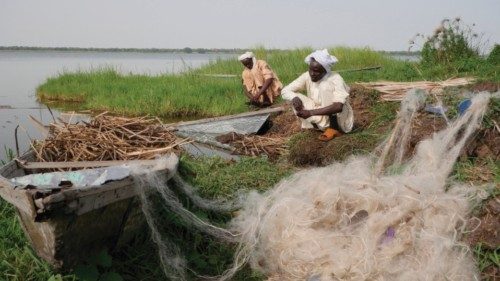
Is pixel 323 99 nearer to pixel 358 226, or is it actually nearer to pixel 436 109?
pixel 436 109

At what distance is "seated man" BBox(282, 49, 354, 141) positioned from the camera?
5.54m

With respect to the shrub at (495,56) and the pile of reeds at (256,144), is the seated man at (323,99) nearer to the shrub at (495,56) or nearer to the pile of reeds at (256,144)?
the pile of reeds at (256,144)

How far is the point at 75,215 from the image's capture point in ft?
8.93

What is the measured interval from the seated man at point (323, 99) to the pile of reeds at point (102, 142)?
1.84 metres

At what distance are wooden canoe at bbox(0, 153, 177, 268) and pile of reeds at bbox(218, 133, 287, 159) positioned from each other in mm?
3012

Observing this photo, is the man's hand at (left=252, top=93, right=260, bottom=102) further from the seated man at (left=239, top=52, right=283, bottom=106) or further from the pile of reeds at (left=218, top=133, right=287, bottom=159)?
the pile of reeds at (left=218, top=133, right=287, bottom=159)

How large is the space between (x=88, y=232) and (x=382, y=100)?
17.0ft

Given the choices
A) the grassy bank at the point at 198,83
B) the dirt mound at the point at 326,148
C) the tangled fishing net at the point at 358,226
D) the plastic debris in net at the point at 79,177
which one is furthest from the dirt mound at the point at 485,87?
the plastic debris in net at the point at 79,177

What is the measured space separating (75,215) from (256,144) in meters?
4.14

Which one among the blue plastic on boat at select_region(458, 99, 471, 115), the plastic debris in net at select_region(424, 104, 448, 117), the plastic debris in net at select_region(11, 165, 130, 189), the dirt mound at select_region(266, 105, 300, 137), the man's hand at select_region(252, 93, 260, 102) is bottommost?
the dirt mound at select_region(266, 105, 300, 137)

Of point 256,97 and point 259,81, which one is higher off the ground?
point 259,81

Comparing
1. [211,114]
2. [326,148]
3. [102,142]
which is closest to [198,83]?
[211,114]

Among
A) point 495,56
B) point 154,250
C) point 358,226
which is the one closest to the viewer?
point 358,226

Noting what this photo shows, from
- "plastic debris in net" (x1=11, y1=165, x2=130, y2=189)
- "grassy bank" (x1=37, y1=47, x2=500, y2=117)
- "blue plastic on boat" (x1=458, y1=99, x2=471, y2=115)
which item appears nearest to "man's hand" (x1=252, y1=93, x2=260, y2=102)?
"grassy bank" (x1=37, y1=47, x2=500, y2=117)
